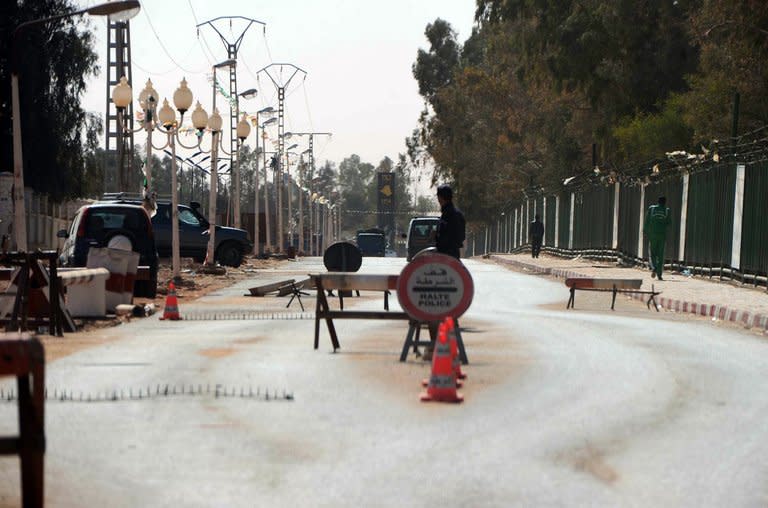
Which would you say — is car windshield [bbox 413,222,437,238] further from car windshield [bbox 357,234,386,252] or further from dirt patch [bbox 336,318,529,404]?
car windshield [bbox 357,234,386,252]

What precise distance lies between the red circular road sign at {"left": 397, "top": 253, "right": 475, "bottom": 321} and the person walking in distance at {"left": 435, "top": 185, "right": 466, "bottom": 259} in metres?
2.86

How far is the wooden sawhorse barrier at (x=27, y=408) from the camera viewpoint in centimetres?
573

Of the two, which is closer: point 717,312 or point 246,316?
point 246,316

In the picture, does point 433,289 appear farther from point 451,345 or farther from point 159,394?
point 159,394

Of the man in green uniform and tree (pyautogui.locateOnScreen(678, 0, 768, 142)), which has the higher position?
tree (pyautogui.locateOnScreen(678, 0, 768, 142))

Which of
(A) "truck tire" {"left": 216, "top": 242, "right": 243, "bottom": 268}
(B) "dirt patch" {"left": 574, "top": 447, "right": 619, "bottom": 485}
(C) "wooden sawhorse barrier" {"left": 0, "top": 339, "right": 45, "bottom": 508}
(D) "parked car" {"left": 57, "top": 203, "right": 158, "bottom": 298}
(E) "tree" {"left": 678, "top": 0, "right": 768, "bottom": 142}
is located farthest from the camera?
(A) "truck tire" {"left": 216, "top": 242, "right": 243, "bottom": 268}

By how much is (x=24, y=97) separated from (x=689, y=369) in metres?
38.8

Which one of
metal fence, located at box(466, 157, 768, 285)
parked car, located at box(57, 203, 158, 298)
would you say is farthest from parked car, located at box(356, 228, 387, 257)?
parked car, located at box(57, 203, 158, 298)

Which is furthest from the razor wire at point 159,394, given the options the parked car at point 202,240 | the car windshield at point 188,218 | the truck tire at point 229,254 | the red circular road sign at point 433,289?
the car windshield at point 188,218

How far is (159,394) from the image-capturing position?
10516 mm

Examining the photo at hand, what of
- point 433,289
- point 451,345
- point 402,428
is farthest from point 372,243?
point 402,428

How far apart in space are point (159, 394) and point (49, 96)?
133 feet

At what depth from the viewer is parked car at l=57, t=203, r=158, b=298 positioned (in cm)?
2661

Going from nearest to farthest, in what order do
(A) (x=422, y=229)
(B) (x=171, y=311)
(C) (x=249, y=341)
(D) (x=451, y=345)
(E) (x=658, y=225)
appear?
1. (D) (x=451, y=345)
2. (C) (x=249, y=341)
3. (B) (x=171, y=311)
4. (E) (x=658, y=225)
5. (A) (x=422, y=229)
